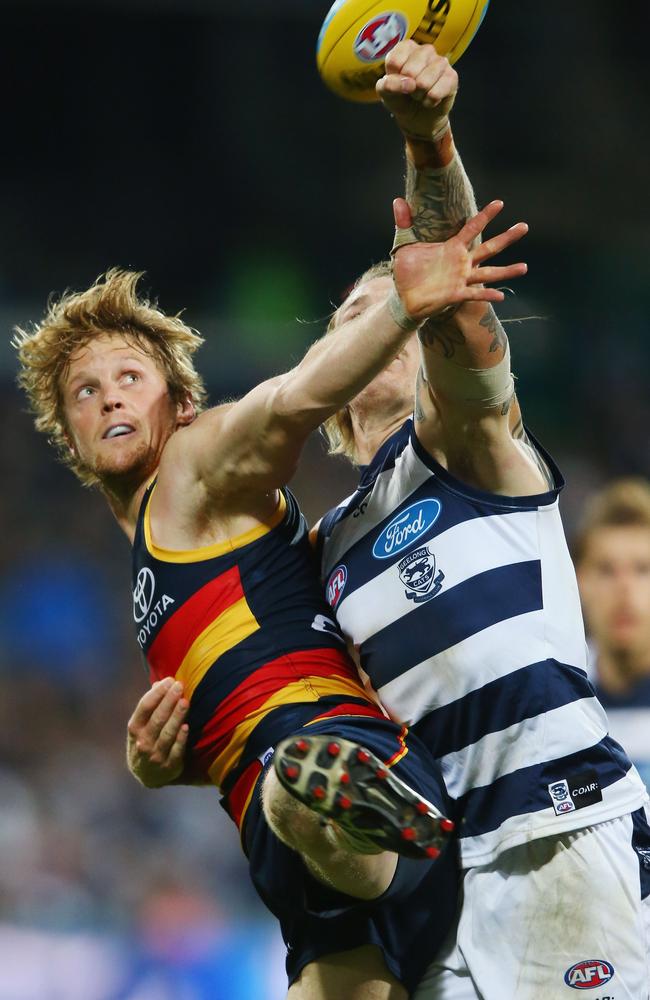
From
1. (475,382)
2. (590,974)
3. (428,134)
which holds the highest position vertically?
(428,134)

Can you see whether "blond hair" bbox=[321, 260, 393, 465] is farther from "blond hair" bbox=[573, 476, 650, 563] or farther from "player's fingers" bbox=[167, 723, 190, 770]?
"blond hair" bbox=[573, 476, 650, 563]

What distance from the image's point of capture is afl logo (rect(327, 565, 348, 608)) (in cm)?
341

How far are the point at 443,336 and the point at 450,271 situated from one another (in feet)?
0.65

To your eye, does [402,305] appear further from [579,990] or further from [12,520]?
[12,520]

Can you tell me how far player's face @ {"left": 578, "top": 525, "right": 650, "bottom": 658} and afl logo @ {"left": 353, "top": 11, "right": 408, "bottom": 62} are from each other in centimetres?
317

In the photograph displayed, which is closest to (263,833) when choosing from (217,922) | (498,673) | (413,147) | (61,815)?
(498,673)

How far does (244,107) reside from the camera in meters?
11.4

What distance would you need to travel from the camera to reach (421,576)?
3.16 m

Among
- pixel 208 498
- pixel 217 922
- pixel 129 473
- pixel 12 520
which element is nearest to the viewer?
pixel 208 498

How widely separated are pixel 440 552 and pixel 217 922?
4655mm

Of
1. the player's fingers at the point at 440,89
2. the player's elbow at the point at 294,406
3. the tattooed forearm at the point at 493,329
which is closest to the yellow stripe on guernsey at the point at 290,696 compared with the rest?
the player's elbow at the point at 294,406

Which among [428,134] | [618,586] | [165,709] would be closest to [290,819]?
[165,709]

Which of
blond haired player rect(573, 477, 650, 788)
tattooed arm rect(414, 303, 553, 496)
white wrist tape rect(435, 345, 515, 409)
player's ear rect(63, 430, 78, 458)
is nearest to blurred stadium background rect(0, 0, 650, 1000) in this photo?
blond haired player rect(573, 477, 650, 788)

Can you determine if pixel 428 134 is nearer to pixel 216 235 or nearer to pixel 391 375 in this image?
pixel 391 375
